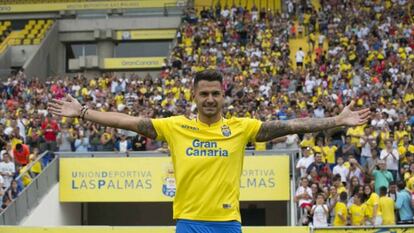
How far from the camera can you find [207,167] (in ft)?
17.7

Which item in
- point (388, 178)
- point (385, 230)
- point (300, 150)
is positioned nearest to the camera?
point (385, 230)

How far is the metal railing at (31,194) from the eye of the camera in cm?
1730

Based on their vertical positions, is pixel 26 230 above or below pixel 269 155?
below

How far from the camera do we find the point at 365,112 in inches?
221

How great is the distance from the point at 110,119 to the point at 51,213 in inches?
582

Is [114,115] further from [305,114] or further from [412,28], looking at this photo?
[412,28]

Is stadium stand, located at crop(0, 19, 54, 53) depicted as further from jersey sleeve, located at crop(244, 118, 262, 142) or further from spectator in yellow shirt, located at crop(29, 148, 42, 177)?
jersey sleeve, located at crop(244, 118, 262, 142)

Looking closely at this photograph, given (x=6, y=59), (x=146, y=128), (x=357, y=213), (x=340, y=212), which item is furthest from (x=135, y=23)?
(x=146, y=128)

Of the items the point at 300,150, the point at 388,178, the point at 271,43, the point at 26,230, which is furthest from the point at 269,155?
the point at 271,43

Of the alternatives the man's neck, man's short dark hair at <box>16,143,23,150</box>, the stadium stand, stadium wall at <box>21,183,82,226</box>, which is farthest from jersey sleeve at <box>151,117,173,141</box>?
the stadium stand

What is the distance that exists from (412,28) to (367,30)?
178 centimetres

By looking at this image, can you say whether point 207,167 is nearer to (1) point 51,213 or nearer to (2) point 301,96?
(1) point 51,213

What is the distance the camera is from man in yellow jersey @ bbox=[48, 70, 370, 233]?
5.36 m

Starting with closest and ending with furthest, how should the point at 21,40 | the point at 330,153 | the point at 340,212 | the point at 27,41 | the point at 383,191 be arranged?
the point at 340,212 → the point at 383,191 → the point at 330,153 → the point at 27,41 → the point at 21,40
